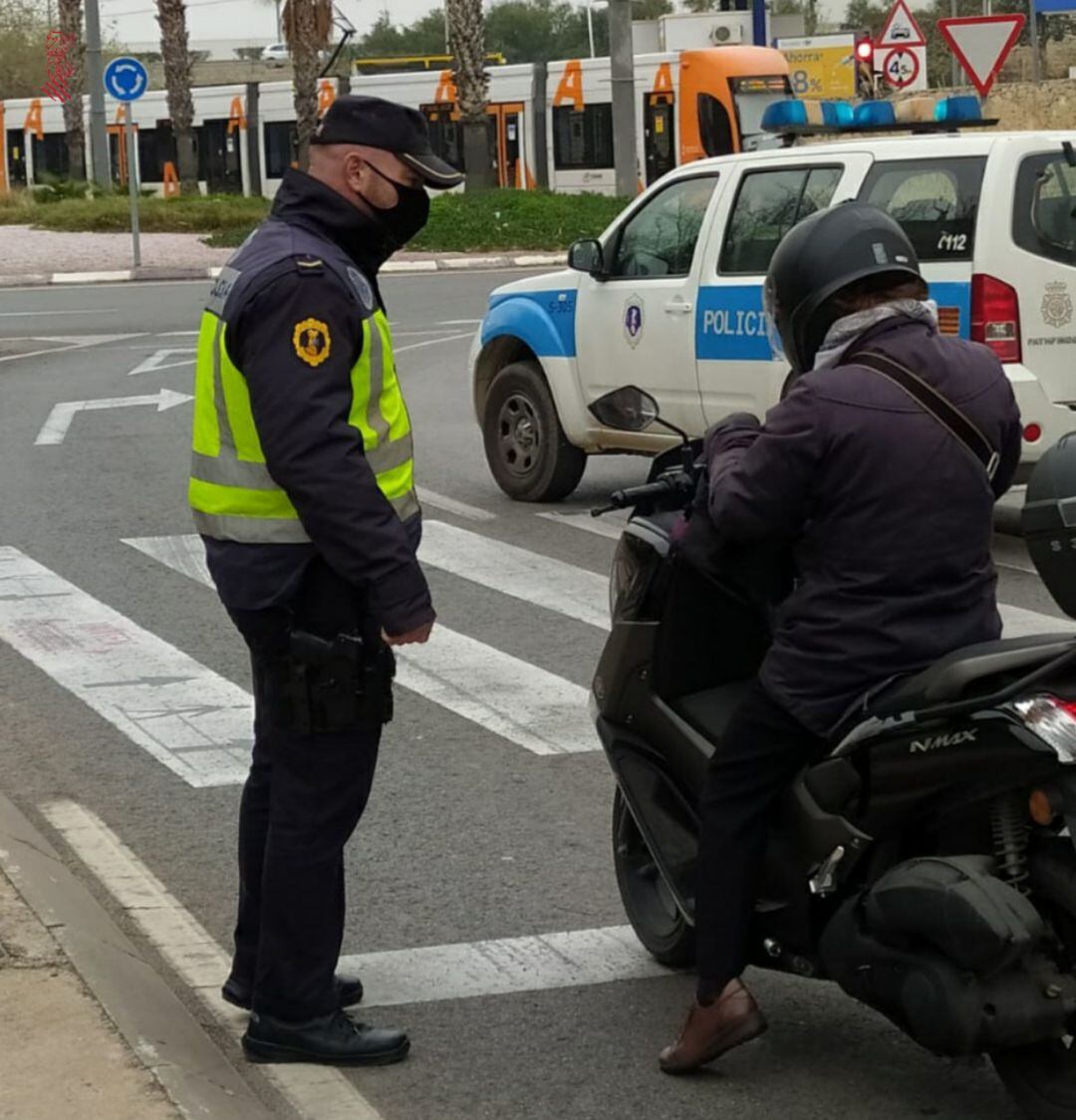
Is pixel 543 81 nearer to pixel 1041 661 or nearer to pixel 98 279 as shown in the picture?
pixel 98 279

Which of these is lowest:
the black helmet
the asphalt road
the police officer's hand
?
the asphalt road

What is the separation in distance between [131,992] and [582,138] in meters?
38.9

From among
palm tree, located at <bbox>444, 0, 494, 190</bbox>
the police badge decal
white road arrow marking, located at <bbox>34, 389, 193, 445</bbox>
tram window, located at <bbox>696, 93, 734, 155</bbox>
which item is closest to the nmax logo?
the police badge decal

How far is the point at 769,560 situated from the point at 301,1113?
4.70 ft

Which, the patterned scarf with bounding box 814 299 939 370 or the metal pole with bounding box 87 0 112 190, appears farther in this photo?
the metal pole with bounding box 87 0 112 190

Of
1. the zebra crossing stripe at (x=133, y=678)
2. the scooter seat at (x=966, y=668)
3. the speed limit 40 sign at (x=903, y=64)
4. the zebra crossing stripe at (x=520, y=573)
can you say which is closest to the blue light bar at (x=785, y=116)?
the zebra crossing stripe at (x=520, y=573)

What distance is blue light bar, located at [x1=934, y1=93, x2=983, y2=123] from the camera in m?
11.3

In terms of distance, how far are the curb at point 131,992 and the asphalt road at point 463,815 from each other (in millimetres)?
104

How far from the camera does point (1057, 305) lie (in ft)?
32.7

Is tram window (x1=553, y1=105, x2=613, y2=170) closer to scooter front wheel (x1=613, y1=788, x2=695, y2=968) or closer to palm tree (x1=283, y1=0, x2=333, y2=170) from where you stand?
palm tree (x1=283, y1=0, x2=333, y2=170)

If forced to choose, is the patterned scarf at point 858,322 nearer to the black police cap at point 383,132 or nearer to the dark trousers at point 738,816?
the dark trousers at point 738,816

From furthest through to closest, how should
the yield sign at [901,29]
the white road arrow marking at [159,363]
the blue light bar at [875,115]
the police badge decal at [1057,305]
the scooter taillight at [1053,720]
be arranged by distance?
1. the yield sign at [901,29]
2. the white road arrow marking at [159,363]
3. the blue light bar at [875,115]
4. the police badge decal at [1057,305]
5. the scooter taillight at [1053,720]

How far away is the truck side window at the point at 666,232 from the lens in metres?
11.3

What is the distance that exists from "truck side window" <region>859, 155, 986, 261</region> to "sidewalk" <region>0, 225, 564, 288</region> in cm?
2200
